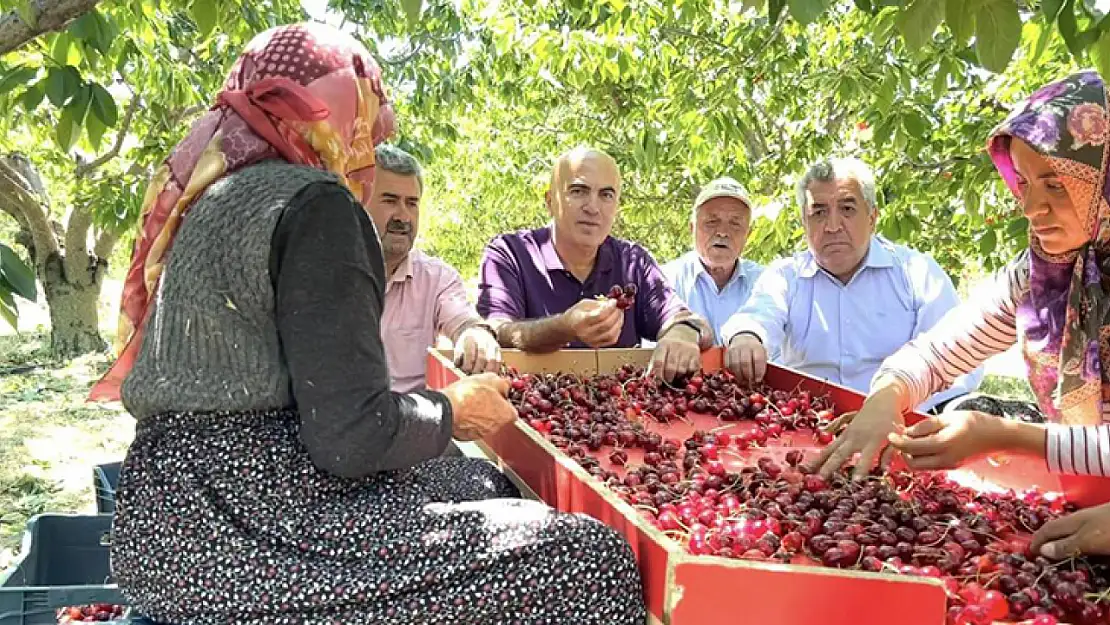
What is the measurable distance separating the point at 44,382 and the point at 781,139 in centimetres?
902

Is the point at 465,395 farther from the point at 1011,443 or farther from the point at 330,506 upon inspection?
the point at 1011,443

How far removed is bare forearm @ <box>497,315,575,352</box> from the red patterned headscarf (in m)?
1.54

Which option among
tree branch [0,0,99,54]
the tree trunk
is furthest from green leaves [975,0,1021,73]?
the tree trunk

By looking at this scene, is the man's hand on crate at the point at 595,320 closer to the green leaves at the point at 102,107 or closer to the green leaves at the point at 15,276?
the green leaves at the point at 102,107

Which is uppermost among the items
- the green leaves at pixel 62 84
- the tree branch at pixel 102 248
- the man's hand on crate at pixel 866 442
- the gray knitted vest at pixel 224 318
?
the green leaves at pixel 62 84

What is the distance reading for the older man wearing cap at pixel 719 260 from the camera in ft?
17.6

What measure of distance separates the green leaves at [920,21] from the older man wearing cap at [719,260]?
140 inches

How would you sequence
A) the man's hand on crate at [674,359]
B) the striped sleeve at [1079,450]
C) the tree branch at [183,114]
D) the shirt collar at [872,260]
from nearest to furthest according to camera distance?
the striped sleeve at [1079,450] < the man's hand on crate at [674,359] < the shirt collar at [872,260] < the tree branch at [183,114]

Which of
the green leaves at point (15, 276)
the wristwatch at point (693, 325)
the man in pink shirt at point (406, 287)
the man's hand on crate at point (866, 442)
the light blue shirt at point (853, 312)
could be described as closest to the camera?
the green leaves at point (15, 276)

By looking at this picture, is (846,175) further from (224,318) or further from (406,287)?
(224,318)

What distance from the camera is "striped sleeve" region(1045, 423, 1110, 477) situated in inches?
81.7

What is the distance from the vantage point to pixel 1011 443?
2141 millimetres

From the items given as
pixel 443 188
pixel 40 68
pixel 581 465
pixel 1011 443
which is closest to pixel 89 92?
pixel 40 68

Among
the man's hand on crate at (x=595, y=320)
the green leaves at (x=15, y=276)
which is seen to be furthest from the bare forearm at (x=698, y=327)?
the green leaves at (x=15, y=276)
